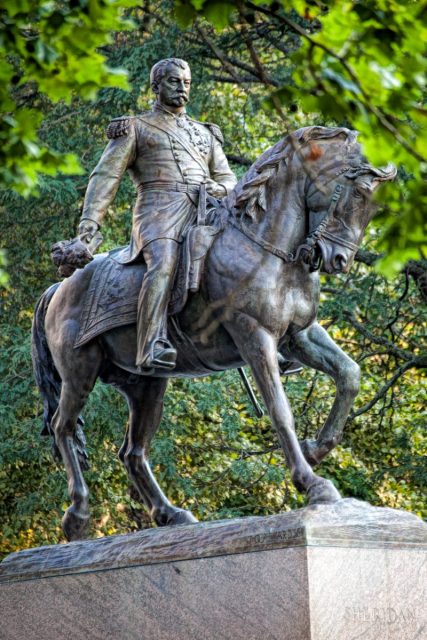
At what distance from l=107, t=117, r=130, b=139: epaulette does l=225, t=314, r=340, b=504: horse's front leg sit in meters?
1.49

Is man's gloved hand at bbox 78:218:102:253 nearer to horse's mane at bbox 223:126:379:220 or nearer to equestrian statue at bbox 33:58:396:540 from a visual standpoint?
equestrian statue at bbox 33:58:396:540

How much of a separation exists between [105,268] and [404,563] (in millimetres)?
2625

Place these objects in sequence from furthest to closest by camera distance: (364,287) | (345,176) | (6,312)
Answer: (6,312) < (364,287) < (345,176)

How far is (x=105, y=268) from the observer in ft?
26.8

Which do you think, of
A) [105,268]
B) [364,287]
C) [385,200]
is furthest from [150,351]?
[364,287]

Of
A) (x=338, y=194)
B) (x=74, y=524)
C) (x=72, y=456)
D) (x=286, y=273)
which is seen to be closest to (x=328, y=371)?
(x=286, y=273)

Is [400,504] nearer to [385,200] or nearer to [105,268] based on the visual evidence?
[105,268]

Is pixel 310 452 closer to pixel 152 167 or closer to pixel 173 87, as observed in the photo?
pixel 152 167

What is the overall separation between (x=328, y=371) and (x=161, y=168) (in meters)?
1.64

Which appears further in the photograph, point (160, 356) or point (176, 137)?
point (176, 137)

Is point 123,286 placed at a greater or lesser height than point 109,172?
lesser

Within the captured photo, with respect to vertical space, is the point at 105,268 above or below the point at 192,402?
above

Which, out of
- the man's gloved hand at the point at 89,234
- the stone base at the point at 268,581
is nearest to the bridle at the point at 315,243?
the man's gloved hand at the point at 89,234

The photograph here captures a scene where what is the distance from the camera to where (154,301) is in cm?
755
